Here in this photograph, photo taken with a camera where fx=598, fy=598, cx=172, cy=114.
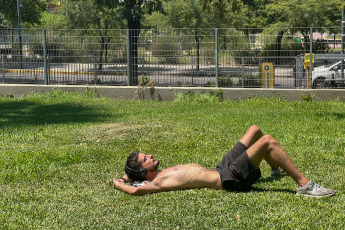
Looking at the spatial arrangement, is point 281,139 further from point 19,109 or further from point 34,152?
point 19,109

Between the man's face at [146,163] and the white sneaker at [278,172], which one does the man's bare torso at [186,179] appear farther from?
the white sneaker at [278,172]

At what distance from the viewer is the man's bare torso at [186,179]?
6359 mm

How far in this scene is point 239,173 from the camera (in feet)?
20.2

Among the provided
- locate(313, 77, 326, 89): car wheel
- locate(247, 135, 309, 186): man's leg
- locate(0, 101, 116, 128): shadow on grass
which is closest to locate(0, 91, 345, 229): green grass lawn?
locate(0, 101, 116, 128): shadow on grass

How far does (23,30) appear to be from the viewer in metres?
16.5

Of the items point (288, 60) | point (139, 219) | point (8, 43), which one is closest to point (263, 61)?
point (288, 60)

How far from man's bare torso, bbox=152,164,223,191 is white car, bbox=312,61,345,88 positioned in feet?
30.6

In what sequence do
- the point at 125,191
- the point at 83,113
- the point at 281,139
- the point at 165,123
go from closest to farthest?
1. the point at 125,191
2. the point at 281,139
3. the point at 165,123
4. the point at 83,113

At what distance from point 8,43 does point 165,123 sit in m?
7.63

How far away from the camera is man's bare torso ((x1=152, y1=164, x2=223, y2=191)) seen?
636cm

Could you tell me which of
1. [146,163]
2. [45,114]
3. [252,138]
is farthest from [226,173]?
[45,114]

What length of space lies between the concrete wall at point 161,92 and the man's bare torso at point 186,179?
348 inches

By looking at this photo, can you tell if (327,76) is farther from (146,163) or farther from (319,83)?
(146,163)

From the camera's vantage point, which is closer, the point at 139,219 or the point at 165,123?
the point at 139,219
